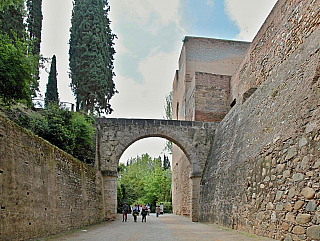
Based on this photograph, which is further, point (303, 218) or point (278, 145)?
point (278, 145)

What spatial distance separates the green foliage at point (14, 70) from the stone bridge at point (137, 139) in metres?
6.64

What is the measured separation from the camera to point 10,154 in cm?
650

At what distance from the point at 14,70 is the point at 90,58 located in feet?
40.9

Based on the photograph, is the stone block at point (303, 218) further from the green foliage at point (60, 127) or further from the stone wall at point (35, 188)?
the green foliage at point (60, 127)

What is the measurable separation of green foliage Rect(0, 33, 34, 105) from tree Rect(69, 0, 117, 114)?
11.0 metres

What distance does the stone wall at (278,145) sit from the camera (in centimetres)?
589

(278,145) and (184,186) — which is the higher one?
(278,145)

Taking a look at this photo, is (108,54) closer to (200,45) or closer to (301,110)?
(200,45)

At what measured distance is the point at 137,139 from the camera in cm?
1672

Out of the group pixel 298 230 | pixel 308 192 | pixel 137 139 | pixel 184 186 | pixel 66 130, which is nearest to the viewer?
pixel 308 192

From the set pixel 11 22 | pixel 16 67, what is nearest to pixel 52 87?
pixel 11 22

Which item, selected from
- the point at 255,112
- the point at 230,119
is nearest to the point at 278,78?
the point at 255,112

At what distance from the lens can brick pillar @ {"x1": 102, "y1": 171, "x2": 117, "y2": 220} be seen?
15938 mm

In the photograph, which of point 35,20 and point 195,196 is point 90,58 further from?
point 195,196
